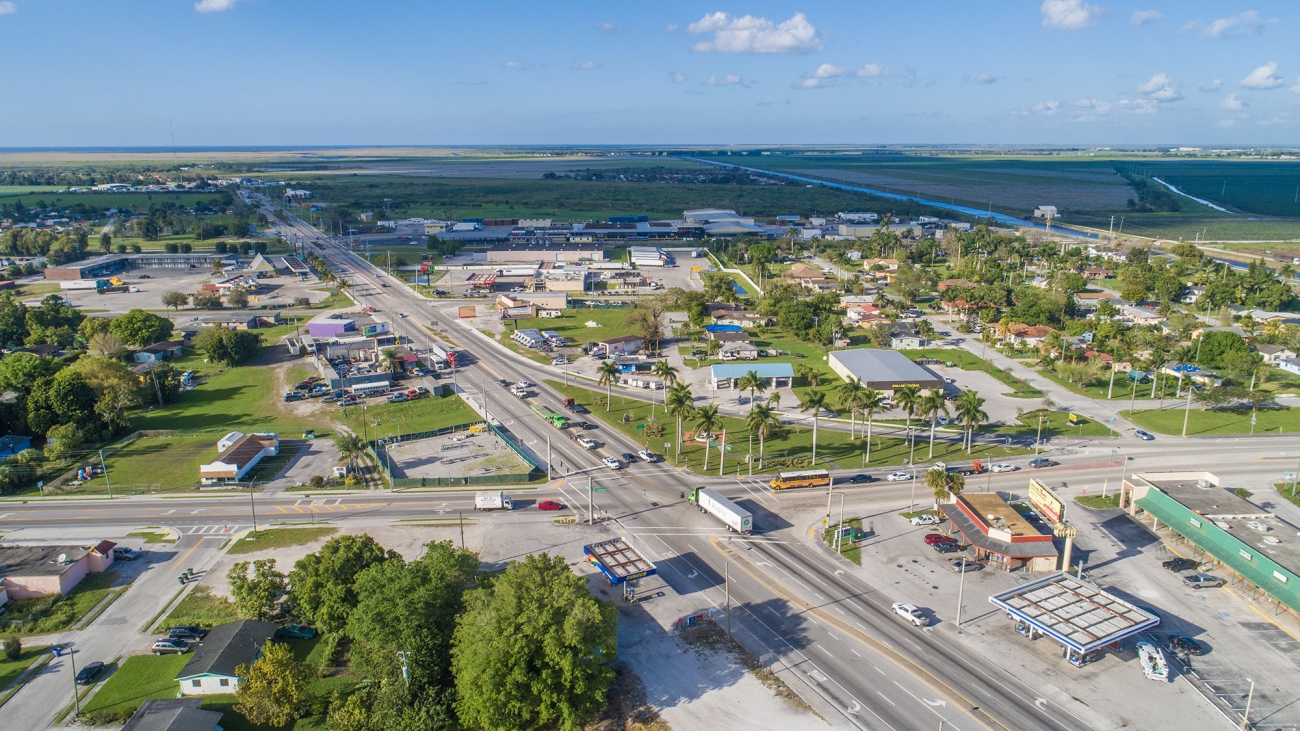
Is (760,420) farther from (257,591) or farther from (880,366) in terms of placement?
(257,591)

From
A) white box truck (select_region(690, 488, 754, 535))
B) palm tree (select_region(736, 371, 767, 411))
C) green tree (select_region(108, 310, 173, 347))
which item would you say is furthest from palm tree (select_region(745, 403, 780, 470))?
green tree (select_region(108, 310, 173, 347))

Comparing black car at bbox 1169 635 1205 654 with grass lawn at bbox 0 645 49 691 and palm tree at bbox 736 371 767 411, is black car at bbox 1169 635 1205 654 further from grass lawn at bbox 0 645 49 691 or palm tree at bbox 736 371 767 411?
grass lawn at bbox 0 645 49 691

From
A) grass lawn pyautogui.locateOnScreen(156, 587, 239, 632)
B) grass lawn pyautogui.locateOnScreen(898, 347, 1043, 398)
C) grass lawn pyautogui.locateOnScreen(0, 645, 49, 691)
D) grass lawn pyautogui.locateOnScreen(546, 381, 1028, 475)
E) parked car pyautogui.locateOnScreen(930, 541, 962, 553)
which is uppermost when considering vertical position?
grass lawn pyautogui.locateOnScreen(898, 347, 1043, 398)

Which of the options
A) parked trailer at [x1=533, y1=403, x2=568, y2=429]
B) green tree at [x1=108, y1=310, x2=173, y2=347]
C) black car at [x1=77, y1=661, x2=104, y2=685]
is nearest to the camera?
black car at [x1=77, y1=661, x2=104, y2=685]

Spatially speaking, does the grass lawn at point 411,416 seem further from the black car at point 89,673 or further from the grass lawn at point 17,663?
the black car at point 89,673

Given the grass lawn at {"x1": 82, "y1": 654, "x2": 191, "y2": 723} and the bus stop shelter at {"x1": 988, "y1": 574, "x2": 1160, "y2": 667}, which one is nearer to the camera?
the grass lawn at {"x1": 82, "y1": 654, "x2": 191, "y2": 723}

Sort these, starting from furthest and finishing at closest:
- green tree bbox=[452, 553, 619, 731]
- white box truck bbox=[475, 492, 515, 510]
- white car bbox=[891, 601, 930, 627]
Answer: white box truck bbox=[475, 492, 515, 510]
white car bbox=[891, 601, 930, 627]
green tree bbox=[452, 553, 619, 731]

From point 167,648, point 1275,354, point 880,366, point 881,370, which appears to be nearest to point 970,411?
point 881,370
